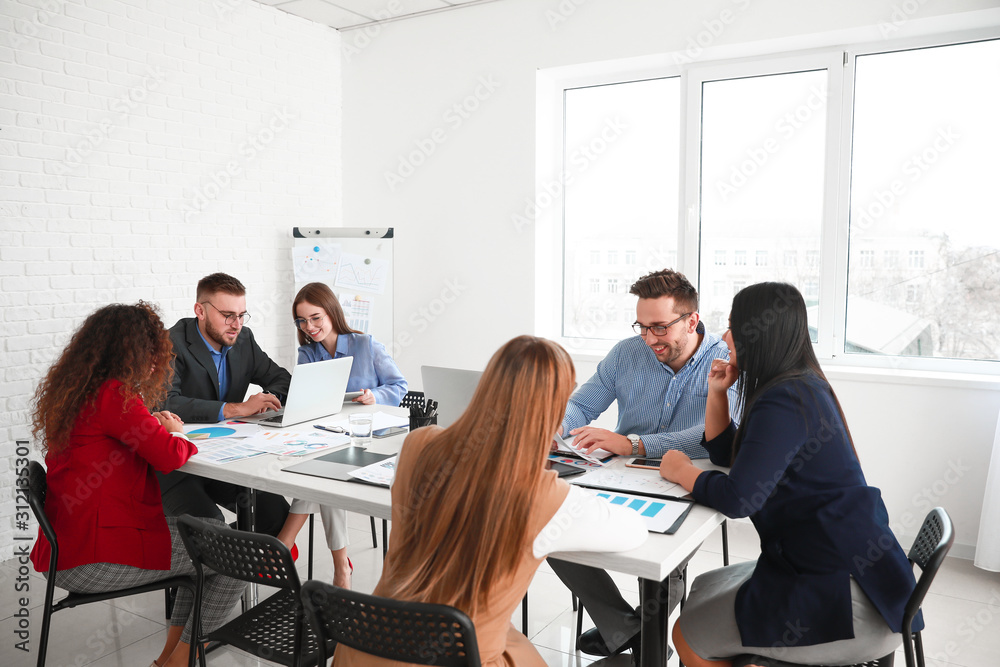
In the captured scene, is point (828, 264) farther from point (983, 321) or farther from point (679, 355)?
point (679, 355)

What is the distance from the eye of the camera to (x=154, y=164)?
4055mm

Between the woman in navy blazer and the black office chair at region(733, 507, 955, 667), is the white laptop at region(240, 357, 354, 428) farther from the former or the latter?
the black office chair at region(733, 507, 955, 667)

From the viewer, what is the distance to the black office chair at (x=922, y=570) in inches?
62.7

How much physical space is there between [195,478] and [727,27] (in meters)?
3.37

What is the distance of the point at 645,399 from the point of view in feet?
8.64

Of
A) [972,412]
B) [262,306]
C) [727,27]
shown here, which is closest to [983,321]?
[972,412]

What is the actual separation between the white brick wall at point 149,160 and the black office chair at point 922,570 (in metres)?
3.48

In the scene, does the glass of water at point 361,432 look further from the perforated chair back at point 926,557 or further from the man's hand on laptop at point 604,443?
the perforated chair back at point 926,557

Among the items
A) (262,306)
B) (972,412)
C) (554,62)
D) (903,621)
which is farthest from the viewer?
(262,306)

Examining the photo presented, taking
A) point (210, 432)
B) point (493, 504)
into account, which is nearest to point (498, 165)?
point (210, 432)

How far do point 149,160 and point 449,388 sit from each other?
2.71 meters

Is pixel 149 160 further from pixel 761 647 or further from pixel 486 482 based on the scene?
pixel 761 647

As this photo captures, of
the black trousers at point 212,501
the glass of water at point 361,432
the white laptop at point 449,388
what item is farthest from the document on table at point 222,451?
the white laptop at point 449,388

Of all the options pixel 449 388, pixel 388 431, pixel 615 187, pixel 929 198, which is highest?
pixel 615 187
